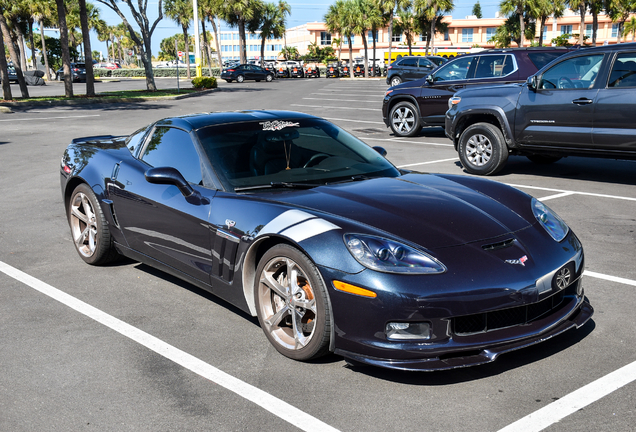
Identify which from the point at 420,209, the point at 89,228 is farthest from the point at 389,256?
the point at 89,228

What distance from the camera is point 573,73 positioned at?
8.56 metres

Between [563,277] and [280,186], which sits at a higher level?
[280,186]

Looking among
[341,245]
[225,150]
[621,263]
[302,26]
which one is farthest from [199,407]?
[302,26]

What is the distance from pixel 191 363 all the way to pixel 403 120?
39.3 ft

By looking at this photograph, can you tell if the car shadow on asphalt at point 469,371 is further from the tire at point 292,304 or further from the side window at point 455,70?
the side window at point 455,70

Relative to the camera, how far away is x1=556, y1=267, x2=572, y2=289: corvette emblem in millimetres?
3517

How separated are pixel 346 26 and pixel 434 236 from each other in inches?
2659

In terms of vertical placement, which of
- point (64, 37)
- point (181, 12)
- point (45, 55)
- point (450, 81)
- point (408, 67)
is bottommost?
point (450, 81)

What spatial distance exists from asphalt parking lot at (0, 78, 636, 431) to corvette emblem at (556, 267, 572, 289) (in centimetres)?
44

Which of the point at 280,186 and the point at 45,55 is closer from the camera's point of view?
the point at 280,186

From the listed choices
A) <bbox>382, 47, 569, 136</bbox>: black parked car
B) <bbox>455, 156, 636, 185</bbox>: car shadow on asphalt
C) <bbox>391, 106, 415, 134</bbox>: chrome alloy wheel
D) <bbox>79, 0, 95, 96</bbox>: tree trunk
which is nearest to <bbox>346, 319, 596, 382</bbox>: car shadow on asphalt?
<bbox>455, 156, 636, 185</bbox>: car shadow on asphalt

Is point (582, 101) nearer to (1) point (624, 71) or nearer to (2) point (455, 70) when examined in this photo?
(1) point (624, 71)

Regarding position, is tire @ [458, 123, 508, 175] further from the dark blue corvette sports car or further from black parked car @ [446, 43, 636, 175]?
→ the dark blue corvette sports car

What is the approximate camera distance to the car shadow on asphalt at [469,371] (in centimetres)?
345
